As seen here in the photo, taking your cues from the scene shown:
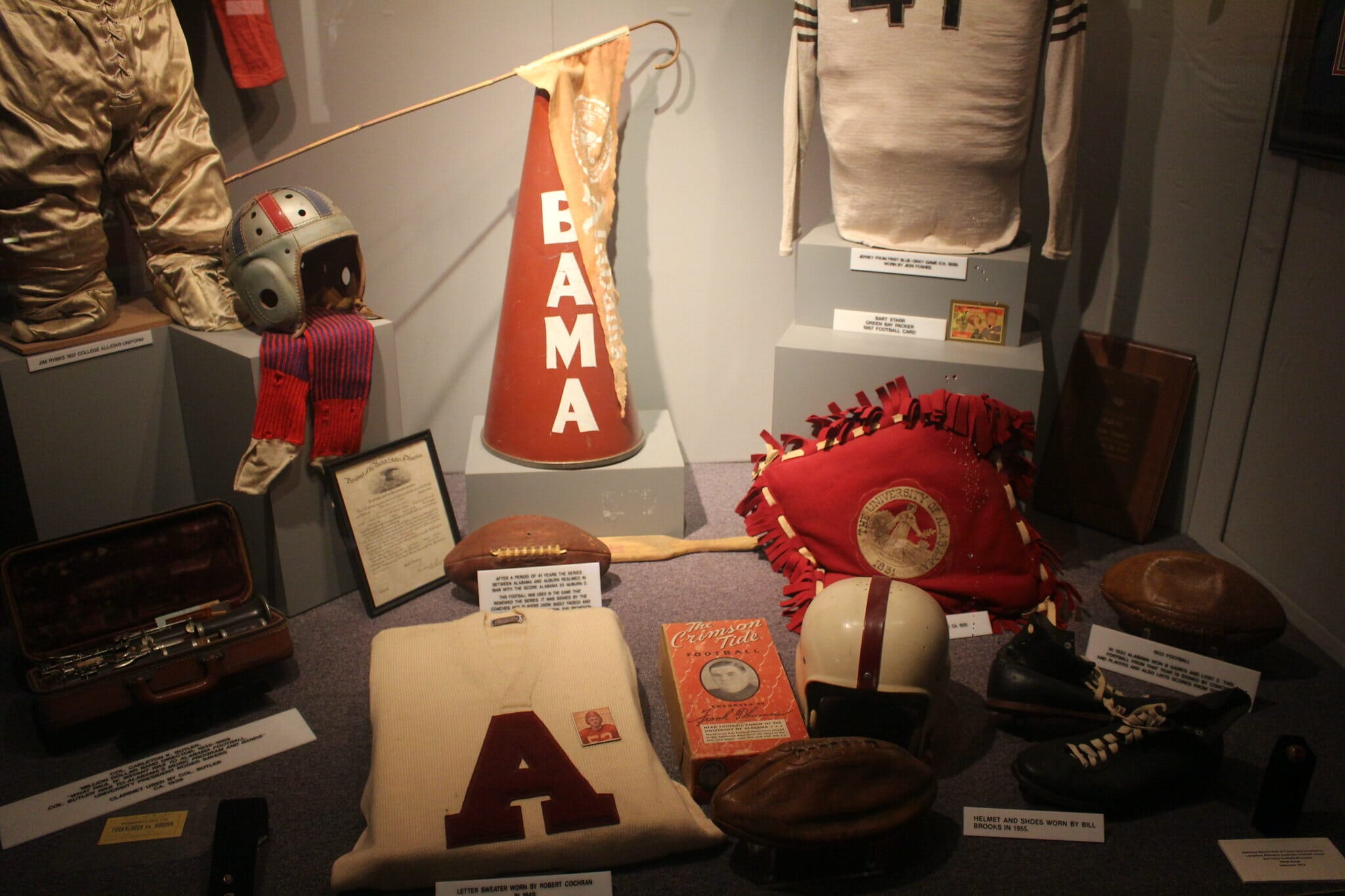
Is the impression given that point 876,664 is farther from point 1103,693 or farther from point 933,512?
point 933,512

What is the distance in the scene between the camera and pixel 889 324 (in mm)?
2975

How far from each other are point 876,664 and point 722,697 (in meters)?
0.36

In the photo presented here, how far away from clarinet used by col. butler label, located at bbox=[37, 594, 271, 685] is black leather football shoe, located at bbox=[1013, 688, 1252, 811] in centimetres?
165

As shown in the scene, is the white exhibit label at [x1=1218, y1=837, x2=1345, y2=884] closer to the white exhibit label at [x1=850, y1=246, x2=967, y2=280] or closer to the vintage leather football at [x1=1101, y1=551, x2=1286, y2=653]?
the vintage leather football at [x1=1101, y1=551, x2=1286, y2=653]

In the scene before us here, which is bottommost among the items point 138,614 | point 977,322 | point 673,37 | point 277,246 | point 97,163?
A: point 138,614

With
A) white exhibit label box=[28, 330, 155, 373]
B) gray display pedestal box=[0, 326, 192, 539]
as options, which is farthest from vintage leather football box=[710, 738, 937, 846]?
white exhibit label box=[28, 330, 155, 373]

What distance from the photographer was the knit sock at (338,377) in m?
2.52

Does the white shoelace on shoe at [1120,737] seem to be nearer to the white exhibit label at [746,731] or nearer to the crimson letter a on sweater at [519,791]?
the white exhibit label at [746,731]

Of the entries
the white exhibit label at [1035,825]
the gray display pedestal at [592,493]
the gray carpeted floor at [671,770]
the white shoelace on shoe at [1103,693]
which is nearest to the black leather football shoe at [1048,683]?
the white shoelace on shoe at [1103,693]

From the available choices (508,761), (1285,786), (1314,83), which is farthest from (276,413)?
(1314,83)

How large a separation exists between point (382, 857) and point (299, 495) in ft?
3.56

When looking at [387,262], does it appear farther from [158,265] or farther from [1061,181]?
[1061,181]

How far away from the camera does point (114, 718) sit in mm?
2199

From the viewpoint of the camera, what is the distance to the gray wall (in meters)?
2.96
